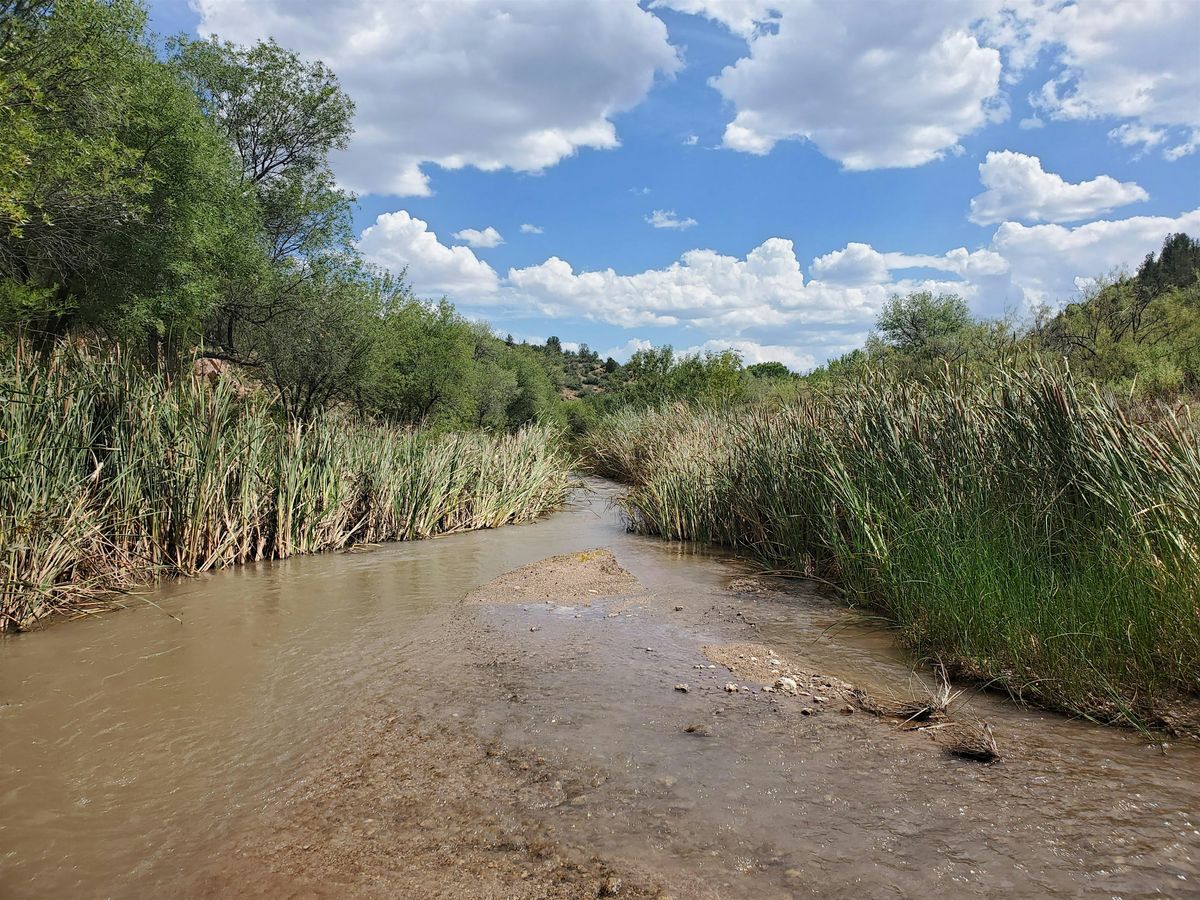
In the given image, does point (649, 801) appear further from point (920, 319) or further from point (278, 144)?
point (920, 319)

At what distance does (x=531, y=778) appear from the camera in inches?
123

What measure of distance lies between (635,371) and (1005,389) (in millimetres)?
29665

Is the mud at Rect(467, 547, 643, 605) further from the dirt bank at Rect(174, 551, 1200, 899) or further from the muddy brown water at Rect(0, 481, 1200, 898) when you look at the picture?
the dirt bank at Rect(174, 551, 1200, 899)

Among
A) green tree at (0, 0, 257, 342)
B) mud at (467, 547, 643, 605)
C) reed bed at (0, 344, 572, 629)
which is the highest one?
green tree at (0, 0, 257, 342)

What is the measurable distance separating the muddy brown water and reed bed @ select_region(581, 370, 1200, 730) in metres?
0.41

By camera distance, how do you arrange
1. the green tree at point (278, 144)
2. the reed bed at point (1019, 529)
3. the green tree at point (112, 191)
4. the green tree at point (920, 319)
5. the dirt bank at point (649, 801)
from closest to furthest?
the dirt bank at point (649, 801)
the reed bed at point (1019, 529)
the green tree at point (112, 191)
the green tree at point (278, 144)
the green tree at point (920, 319)

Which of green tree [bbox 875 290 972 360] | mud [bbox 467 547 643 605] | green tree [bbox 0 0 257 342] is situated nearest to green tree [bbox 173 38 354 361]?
green tree [bbox 0 0 257 342]

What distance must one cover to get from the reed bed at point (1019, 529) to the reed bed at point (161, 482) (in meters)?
6.45

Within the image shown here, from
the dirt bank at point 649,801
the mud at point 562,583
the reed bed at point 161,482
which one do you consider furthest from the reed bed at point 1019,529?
the reed bed at point 161,482

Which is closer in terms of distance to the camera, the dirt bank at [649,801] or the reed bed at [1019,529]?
the dirt bank at [649,801]

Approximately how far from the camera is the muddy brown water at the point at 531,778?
2.44 metres

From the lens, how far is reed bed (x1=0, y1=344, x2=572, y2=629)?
5.52 m

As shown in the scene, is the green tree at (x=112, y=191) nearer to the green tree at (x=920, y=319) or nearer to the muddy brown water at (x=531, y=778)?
the muddy brown water at (x=531, y=778)

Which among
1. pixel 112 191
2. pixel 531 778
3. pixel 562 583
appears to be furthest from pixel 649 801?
pixel 112 191
